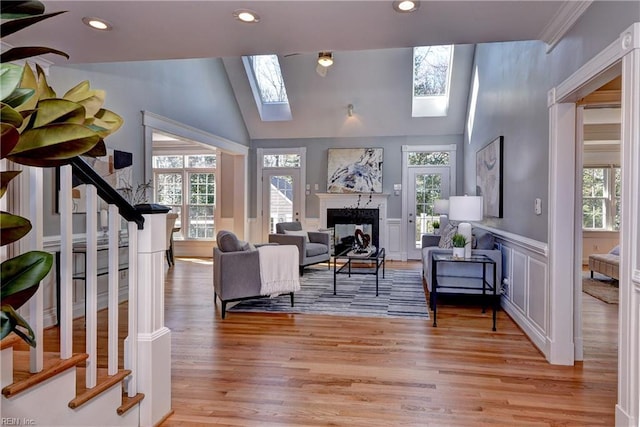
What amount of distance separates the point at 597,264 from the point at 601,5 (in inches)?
196

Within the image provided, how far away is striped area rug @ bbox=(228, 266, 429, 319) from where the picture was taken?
427 centimetres

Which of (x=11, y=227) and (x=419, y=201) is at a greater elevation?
(x=419, y=201)

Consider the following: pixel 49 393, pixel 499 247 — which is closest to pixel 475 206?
pixel 499 247

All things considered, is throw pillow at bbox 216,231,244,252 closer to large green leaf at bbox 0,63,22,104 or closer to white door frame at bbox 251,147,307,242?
large green leaf at bbox 0,63,22,104

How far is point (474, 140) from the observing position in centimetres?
664

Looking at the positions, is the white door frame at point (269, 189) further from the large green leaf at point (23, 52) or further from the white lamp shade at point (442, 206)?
the large green leaf at point (23, 52)

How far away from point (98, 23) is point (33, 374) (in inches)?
91.1

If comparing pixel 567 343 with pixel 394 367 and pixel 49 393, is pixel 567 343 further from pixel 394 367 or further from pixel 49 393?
pixel 49 393

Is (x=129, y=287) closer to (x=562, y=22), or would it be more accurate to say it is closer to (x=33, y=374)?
(x=33, y=374)

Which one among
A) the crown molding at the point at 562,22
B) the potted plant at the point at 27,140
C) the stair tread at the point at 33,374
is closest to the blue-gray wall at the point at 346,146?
the crown molding at the point at 562,22

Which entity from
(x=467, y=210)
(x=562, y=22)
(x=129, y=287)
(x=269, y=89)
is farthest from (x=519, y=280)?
(x=269, y=89)

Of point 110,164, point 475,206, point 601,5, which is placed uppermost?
point 601,5

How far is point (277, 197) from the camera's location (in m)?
8.88

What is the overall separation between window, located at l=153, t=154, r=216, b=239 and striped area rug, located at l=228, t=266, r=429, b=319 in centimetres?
351
